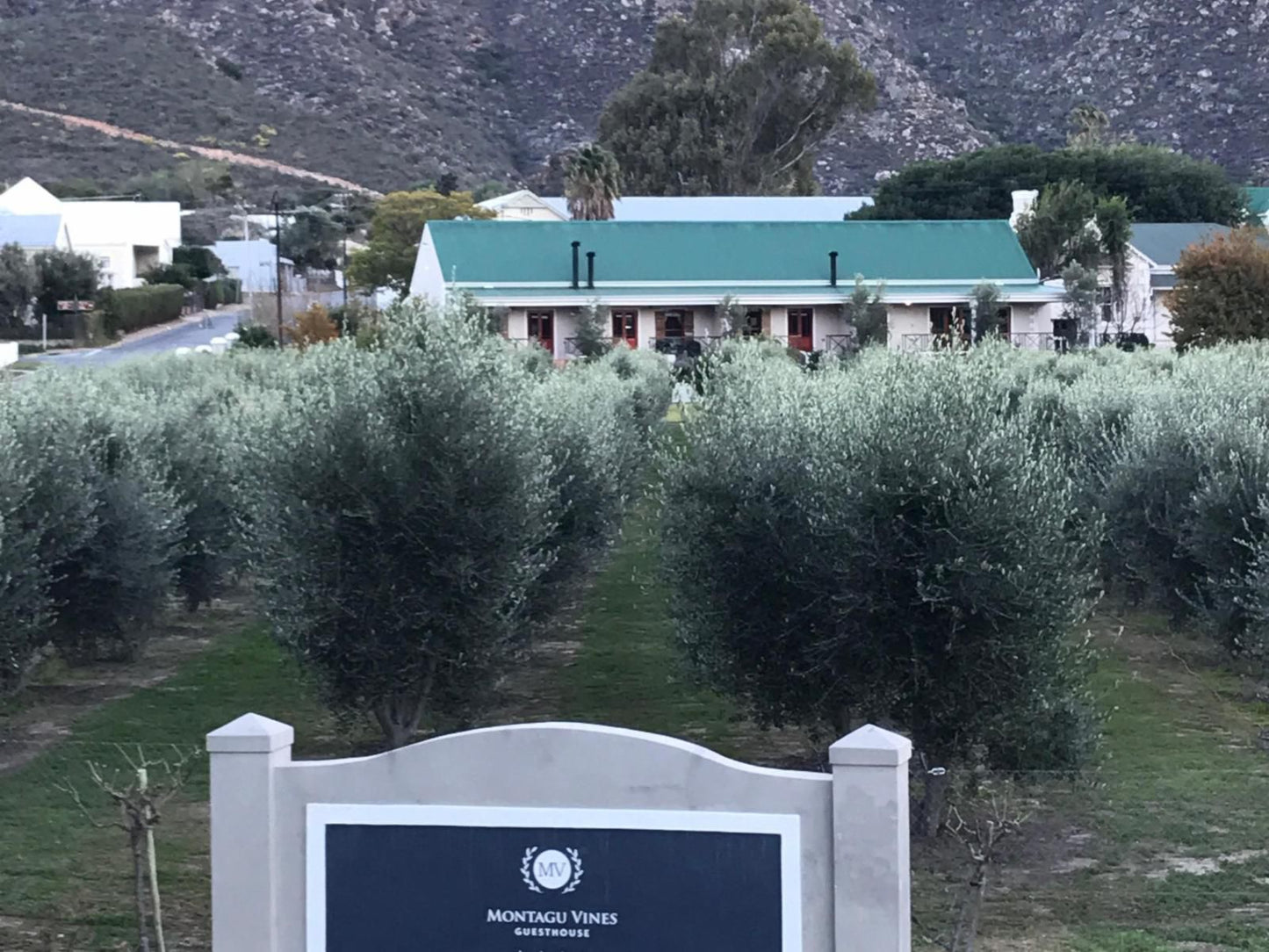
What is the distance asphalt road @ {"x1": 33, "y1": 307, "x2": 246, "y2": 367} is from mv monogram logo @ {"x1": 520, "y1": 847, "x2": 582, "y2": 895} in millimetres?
48317

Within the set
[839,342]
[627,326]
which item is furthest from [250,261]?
[839,342]

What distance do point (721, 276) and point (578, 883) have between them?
58.8m

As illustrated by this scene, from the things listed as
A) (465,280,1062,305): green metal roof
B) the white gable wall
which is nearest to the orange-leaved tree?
(465,280,1062,305): green metal roof

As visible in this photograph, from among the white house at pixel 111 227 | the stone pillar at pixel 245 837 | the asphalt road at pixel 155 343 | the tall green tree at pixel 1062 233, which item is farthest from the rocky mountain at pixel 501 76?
the stone pillar at pixel 245 837

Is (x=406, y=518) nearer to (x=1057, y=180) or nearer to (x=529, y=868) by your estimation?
(x=529, y=868)

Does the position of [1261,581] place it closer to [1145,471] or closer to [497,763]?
[1145,471]

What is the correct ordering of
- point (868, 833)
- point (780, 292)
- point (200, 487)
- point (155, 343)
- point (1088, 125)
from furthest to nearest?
1. point (1088, 125)
2. point (155, 343)
3. point (780, 292)
4. point (200, 487)
5. point (868, 833)

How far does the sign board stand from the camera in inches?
252

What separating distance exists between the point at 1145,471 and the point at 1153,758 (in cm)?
472

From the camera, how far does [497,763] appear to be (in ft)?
21.7

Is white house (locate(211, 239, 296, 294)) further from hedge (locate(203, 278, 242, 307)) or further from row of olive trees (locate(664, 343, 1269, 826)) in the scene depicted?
row of olive trees (locate(664, 343, 1269, 826))

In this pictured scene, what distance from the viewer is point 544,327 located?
6278cm

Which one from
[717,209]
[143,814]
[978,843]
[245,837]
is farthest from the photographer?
[717,209]

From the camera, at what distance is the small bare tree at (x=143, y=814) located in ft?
27.1
